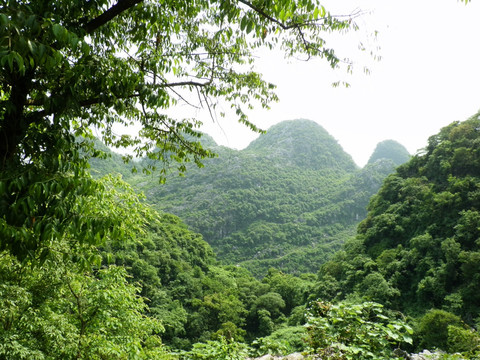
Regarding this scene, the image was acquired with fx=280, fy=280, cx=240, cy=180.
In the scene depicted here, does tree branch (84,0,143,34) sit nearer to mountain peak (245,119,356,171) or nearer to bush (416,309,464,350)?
bush (416,309,464,350)

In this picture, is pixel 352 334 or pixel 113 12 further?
pixel 352 334

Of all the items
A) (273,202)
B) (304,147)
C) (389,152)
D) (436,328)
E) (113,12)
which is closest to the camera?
(113,12)

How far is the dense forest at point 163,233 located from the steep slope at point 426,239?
13 cm

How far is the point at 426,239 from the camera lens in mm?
21844

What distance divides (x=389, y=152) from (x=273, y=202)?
67.5 m

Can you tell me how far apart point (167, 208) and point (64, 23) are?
249 feet

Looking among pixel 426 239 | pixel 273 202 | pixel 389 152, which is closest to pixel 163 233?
pixel 426 239

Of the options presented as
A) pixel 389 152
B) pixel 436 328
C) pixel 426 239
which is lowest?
pixel 436 328

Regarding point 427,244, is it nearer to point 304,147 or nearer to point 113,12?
point 113,12

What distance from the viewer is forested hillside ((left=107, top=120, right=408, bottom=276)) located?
219 feet

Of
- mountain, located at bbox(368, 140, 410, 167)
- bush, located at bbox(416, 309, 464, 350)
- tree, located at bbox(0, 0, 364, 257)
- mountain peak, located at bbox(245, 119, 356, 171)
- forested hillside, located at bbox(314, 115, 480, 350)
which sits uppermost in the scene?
A: mountain peak, located at bbox(245, 119, 356, 171)

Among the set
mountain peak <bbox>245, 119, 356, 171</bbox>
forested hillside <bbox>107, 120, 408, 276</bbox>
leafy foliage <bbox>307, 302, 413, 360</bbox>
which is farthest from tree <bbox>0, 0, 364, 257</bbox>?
mountain peak <bbox>245, 119, 356, 171</bbox>

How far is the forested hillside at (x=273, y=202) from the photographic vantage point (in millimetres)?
66688

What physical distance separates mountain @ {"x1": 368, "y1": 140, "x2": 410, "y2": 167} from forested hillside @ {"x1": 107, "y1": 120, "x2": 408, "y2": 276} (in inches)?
60.1
